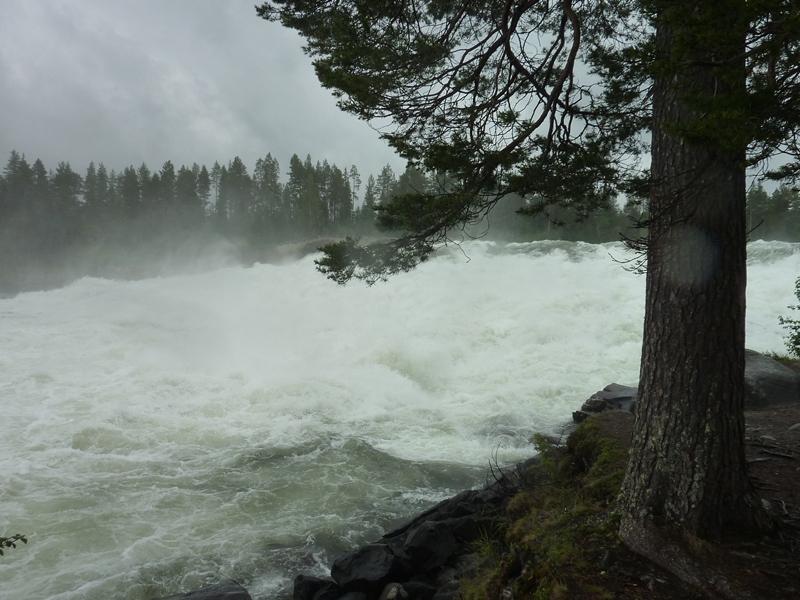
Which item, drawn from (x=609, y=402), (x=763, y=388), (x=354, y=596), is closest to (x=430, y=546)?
(x=354, y=596)

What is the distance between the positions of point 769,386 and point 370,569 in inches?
308

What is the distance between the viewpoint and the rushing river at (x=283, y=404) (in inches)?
289

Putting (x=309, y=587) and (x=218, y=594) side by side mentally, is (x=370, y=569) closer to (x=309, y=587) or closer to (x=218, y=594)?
(x=309, y=587)

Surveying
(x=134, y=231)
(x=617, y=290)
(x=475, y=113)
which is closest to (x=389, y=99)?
(x=475, y=113)

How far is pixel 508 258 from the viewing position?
23.5m

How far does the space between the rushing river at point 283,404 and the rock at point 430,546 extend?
1481mm

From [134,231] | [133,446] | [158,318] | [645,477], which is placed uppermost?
[134,231]

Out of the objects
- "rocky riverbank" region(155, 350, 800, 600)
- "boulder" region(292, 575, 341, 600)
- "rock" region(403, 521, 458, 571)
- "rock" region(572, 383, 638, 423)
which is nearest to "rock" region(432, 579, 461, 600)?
"rocky riverbank" region(155, 350, 800, 600)

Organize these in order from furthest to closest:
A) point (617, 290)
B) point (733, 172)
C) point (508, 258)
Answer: point (508, 258) < point (617, 290) < point (733, 172)

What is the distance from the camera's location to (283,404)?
13.2m

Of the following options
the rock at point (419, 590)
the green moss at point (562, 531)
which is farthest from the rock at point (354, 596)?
the green moss at point (562, 531)

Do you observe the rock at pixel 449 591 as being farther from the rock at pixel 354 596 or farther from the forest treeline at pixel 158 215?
the forest treeline at pixel 158 215

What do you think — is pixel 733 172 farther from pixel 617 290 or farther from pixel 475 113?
pixel 617 290

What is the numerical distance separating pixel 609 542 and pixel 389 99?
4.13 m
